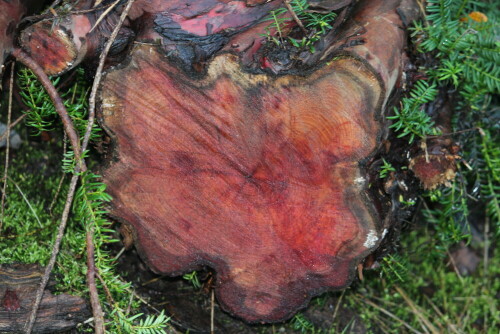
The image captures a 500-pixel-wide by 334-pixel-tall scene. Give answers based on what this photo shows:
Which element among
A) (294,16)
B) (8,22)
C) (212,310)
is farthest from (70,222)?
(294,16)

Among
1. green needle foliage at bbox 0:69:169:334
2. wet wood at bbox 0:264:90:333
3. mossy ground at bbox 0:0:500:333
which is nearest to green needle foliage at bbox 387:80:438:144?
mossy ground at bbox 0:0:500:333

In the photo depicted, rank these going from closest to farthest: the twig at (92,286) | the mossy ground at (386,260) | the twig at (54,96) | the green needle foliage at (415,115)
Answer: the twig at (92,286) → the twig at (54,96) → the green needle foliage at (415,115) → the mossy ground at (386,260)

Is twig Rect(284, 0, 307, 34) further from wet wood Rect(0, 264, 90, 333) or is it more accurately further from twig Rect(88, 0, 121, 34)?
wet wood Rect(0, 264, 90, 333)

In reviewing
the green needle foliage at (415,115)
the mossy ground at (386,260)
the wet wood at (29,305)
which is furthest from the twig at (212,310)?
the green needle foliage at (415,115)

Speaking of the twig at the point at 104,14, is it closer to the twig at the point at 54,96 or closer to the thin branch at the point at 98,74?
the thin branch at the point at 98,74

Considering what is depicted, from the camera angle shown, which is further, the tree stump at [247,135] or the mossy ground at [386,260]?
the mossy ground at [386,260]

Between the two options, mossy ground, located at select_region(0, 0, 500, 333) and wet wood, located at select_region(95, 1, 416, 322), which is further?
mossy ground, located at select_region(0, 0, 500, 333)

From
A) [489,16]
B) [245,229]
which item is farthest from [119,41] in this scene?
[489,16]
